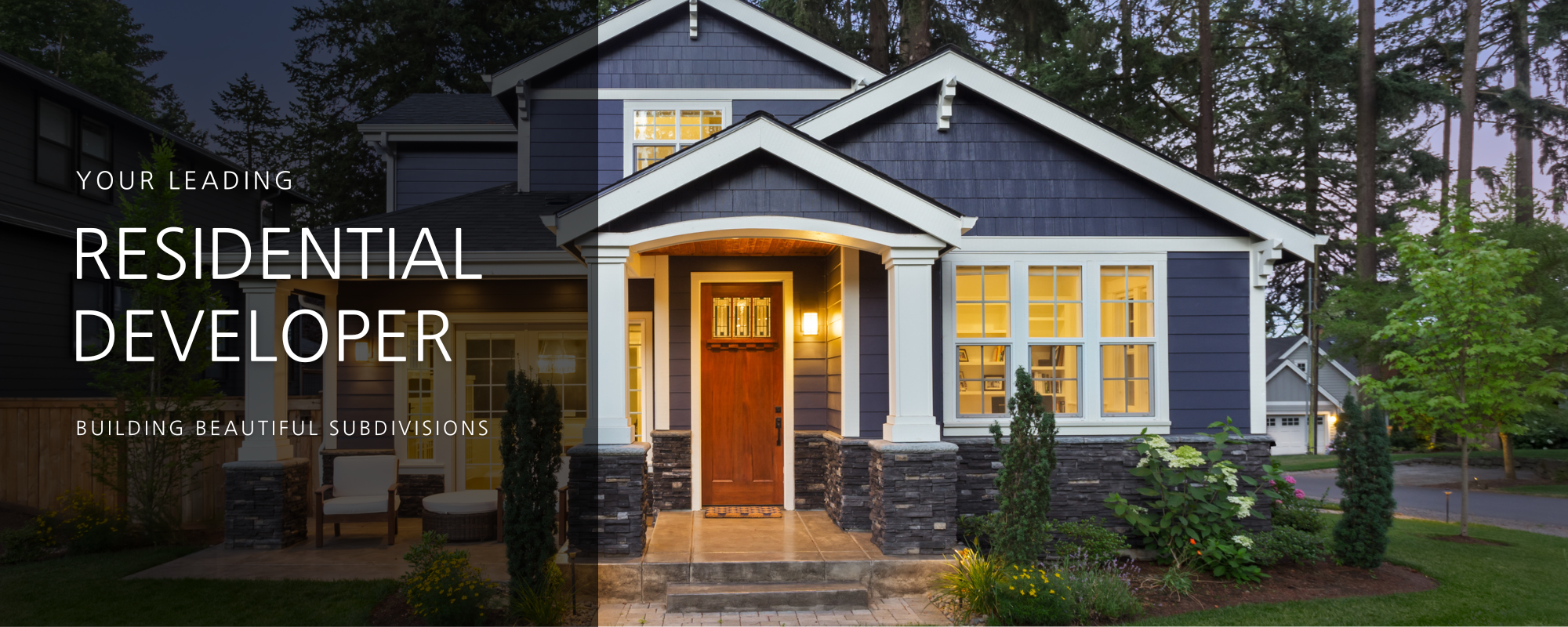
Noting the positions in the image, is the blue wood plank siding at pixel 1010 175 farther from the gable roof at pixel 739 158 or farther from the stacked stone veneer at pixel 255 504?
the stacked stone veneer at pixel 255 504

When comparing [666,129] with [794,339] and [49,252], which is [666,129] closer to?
[794,339]

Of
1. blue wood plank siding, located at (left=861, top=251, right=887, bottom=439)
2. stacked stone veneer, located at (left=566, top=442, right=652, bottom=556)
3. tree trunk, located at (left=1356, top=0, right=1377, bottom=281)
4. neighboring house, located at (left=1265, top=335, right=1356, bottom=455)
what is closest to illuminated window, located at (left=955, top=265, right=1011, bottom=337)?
blue wood plank siding, located at (left=861, top=251, right=887, bottom=439)

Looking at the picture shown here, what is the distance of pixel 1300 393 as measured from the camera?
31.4 metres

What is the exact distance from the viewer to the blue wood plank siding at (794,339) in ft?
26.4

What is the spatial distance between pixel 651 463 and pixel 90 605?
418cm

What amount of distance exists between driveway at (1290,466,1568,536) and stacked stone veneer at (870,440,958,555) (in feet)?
17.0

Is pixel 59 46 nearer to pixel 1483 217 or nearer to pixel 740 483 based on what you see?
pixel 740 483

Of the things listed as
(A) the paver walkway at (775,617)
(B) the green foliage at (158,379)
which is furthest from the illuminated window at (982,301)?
(B) the green foliage at (158,379)

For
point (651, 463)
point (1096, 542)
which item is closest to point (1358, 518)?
point (1096, 542)

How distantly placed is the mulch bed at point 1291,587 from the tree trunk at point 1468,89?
1354 centimetres

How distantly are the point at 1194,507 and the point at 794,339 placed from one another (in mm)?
3639

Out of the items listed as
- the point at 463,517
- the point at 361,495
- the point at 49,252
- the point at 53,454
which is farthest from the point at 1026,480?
the point at 49,252

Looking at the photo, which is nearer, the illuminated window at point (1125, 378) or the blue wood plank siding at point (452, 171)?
the illuminated window at point (1125, 378)

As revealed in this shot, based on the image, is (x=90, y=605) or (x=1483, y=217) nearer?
(x=90, y=605)
